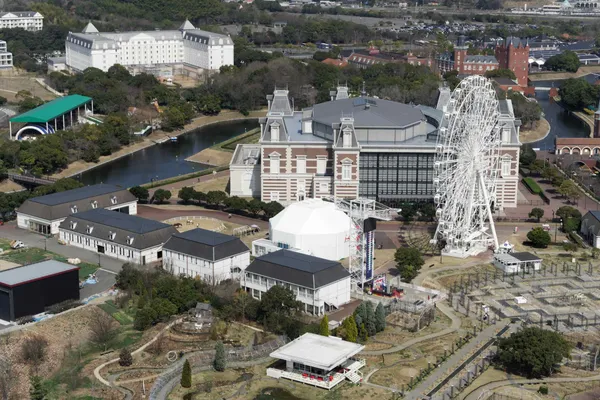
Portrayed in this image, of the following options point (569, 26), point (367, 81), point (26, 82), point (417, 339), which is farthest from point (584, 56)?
point (417, 339)

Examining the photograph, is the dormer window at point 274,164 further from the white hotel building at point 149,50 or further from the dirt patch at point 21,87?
the white hotel building at point 149,50

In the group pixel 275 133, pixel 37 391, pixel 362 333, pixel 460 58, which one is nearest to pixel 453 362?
pixel 362 333

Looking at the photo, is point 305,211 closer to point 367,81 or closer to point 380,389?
point 380,389

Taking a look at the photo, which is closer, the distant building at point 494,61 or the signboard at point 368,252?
the signboard at point 368,252

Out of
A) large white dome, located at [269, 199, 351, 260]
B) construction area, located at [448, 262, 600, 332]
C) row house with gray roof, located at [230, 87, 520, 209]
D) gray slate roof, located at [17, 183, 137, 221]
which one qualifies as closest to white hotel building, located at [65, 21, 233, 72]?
row house with gray roof, located at [230, 87, 520, 209]

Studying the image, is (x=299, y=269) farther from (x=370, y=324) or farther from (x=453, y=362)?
(x=453, y=362)

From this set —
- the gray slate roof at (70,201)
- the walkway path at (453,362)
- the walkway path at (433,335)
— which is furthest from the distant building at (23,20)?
the walkway path at (453,362)

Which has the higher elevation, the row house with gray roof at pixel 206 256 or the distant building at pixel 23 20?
the distant building at pixel 23 20
